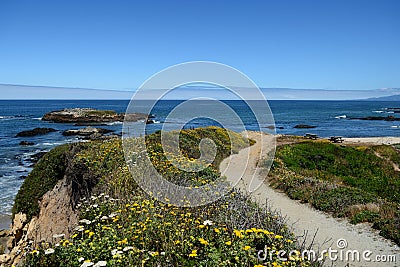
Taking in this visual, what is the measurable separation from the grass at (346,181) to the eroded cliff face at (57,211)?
7.98m

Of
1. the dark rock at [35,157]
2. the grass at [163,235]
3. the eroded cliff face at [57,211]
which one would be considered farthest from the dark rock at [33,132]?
the grass at [163,235]

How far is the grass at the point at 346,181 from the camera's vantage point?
35.6 ft

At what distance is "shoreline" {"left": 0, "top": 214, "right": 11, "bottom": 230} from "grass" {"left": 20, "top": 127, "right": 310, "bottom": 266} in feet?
30.1

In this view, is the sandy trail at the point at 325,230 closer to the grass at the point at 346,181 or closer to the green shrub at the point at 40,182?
the grass at the point at 346,181

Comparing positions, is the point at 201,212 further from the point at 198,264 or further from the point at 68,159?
the point at 68,159

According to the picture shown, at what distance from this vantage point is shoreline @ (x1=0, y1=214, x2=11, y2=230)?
1643cm

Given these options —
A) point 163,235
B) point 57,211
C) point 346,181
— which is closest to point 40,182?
point 57,211

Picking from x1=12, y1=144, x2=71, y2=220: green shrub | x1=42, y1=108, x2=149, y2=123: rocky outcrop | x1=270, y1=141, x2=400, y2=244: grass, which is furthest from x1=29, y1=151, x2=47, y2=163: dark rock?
x1=42, y1=108, x2=149, y2=123: rocky outcrop

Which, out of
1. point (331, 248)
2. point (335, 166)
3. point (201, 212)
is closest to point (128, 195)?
point (201, 212)

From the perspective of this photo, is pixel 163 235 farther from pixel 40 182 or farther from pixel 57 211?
pixel 40 182

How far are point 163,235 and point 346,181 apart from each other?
53.1ft

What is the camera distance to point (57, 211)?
12.6m

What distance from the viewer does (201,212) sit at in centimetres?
779

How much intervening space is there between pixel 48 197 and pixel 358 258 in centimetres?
1111
